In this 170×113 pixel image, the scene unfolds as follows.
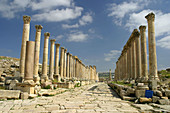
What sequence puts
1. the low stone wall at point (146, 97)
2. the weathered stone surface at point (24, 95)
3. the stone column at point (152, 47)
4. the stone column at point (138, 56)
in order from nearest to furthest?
the low stone wall at point (146, 97) < the weathered stone surface at point (24, 95) < the stone column at point (152, 47) < the stone column at point (138, 56)

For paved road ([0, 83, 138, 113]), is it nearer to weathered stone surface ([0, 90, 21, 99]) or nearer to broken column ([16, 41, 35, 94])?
weathered stone surface ([0, 90, 21, 99])

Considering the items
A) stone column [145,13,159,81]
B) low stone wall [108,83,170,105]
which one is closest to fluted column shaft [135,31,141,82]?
stone column [145,13,159,81]

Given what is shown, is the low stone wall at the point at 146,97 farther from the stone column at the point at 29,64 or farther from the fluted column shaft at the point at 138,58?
the fluted column shaft at the point at 138,58

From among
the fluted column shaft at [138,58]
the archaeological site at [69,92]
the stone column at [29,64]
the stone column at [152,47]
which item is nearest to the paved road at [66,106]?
the archaeological site at [69,92]

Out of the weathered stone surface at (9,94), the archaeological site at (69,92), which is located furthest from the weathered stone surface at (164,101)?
the weathered stone surface at (9,94)

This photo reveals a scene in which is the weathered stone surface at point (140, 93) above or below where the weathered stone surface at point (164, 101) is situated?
above

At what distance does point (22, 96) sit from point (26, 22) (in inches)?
349

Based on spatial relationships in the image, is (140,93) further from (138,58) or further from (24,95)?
(138,58)

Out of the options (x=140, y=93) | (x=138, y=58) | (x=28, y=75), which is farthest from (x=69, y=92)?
(x=138, y=58)

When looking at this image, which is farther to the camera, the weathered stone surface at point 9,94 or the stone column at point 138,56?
the stone column at point 138,56

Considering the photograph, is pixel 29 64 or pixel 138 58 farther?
pixel 138 58

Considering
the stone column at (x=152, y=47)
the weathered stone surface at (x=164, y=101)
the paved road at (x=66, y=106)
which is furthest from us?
the stone column at (x=152, y=47)

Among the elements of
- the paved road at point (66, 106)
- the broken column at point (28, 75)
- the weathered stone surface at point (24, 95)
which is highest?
the broken column at point (28, 75)

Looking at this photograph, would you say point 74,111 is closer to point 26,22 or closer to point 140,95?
point 140,95
